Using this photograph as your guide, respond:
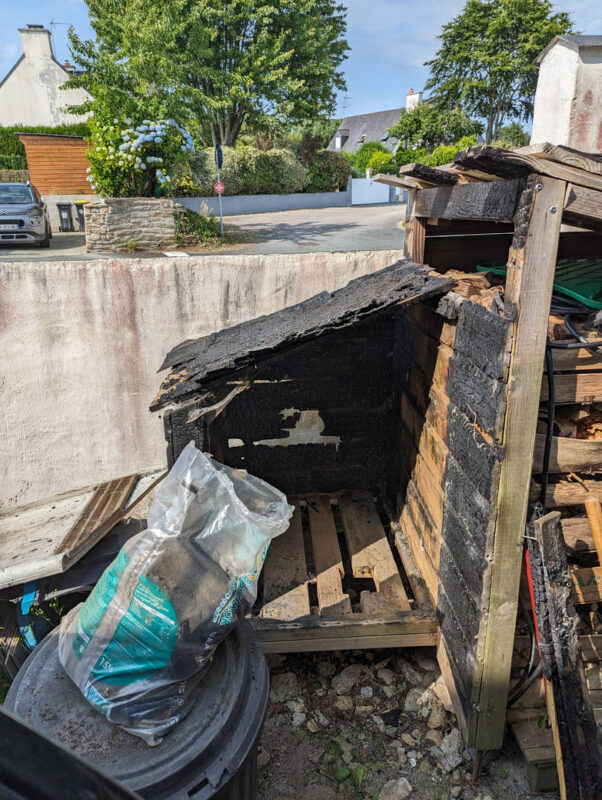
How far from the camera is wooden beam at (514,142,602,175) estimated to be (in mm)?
1670

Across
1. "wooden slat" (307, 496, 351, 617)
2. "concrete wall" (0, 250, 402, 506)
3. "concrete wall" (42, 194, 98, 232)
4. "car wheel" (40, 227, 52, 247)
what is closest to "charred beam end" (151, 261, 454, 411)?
"concrete wall" (0, 250, 402, 506)

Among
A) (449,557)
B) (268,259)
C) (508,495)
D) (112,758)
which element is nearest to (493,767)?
(449,557)

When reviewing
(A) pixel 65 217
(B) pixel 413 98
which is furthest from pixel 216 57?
(B) pixel 413 98

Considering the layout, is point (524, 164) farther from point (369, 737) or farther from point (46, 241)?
point (46, 241)

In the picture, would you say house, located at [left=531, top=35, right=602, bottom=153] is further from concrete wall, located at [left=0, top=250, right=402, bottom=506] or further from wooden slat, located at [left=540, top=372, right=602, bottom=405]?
wooden slat, located at [left=540, top=372, right=602, bottom=405]

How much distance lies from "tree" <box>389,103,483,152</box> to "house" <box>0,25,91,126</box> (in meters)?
18.1

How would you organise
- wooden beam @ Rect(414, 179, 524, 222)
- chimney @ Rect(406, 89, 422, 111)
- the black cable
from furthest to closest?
chimney @ Rect(406, 89, 422, 111) → the black cable → wooden beam @ Rect(414, 179, 524, 222)

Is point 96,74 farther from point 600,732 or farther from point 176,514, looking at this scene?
point 600,732

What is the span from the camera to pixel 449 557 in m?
2.68

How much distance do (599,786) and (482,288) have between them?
83.3 inches

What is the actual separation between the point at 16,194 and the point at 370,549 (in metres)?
10.9

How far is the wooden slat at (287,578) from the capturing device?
310 centimetres

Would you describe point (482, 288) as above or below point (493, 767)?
above

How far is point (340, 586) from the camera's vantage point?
3277 millimetres
